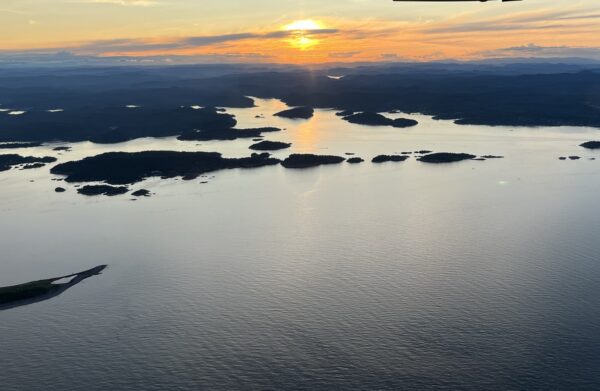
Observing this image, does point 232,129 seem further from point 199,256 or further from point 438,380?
point 438,380

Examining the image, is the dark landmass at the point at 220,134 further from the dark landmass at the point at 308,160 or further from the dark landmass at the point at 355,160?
the dark landmass at the point at 355,160

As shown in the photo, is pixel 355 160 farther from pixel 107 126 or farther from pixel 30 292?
pixel 107 126

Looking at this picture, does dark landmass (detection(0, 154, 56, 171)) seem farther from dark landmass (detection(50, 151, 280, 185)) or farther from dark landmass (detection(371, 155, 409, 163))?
dark landmass (detection(371, 155, 409, 163))

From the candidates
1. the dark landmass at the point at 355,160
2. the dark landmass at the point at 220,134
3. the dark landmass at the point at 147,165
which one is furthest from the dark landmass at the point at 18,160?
the dark landmass at the point at 355,160

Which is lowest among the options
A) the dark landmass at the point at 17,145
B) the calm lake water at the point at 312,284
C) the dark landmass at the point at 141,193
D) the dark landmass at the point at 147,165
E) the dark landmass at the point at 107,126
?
the calm lake water at the point at 312,284

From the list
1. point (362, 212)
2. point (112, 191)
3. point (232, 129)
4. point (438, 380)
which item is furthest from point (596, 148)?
point (438, 380)
